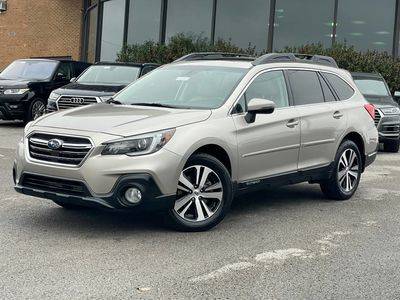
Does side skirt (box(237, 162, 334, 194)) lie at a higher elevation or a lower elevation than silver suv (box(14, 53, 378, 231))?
lower

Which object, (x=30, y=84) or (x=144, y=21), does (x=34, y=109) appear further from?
(x=144, y=21)

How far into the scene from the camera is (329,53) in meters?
18.0

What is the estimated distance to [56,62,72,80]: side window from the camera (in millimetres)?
16067

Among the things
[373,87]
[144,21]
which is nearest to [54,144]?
[373,87]

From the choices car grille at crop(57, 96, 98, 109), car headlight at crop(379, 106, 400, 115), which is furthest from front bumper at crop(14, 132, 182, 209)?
car headlight at crop(379, 106, 400, 115)

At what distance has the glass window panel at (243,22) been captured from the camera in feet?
66.5

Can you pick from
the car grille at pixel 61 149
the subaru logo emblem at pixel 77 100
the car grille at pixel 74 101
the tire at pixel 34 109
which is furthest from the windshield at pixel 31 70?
the car grille at pixel 61 149

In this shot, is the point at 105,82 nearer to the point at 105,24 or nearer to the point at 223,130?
the point at 223,130

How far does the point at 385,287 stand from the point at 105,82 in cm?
1004

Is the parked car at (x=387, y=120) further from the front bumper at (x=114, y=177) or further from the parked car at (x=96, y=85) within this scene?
the front bumper at (x=114, y=177)

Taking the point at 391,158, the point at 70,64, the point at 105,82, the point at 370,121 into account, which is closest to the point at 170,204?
the point at 370,121

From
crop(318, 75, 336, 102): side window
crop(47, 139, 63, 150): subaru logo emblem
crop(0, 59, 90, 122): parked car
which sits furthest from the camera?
crop(0, 59, 90, 122): parked car

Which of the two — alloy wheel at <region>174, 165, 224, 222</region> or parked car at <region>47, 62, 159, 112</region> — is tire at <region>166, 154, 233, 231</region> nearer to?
alloy wheel at <region>174, 165, 224, 222</region>

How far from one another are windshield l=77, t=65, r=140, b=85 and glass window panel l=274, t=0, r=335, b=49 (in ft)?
24.6
